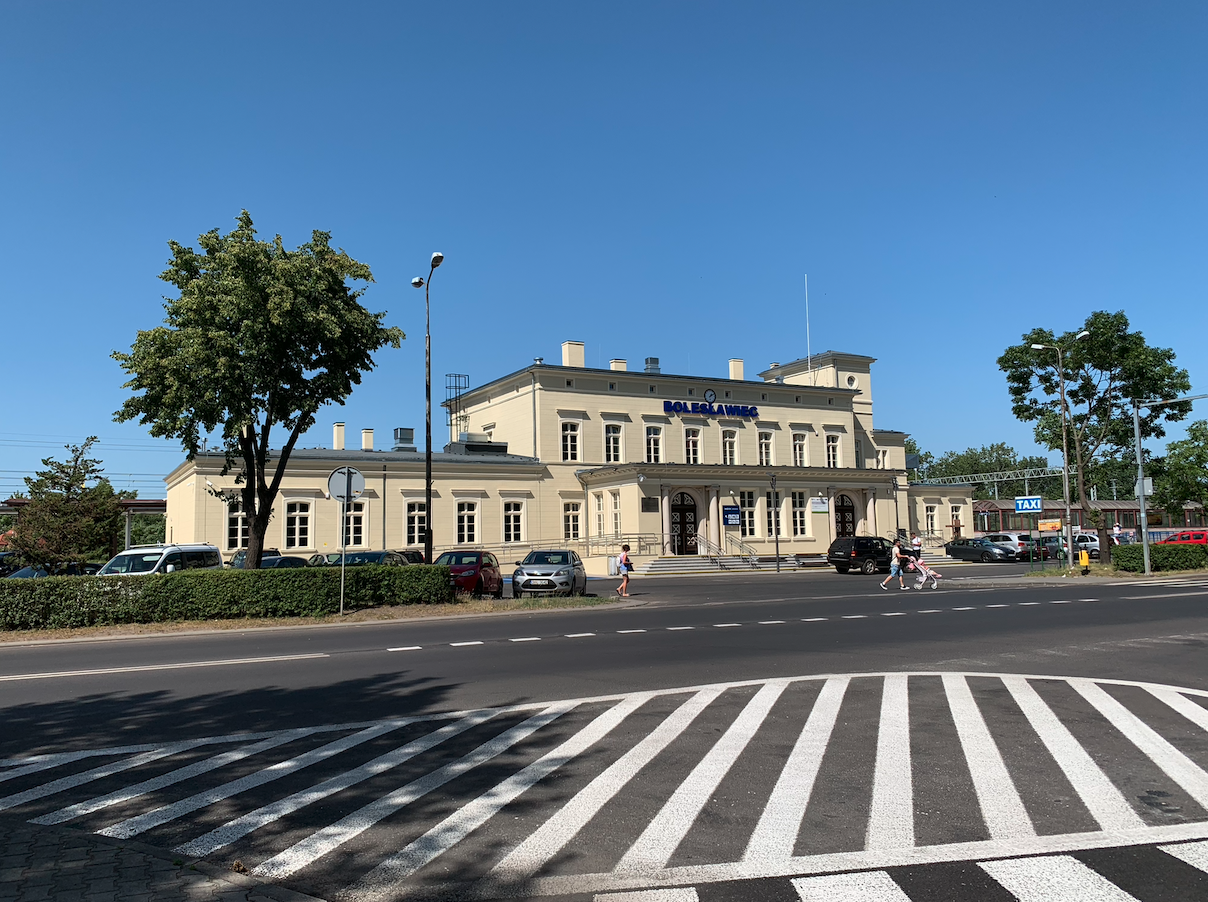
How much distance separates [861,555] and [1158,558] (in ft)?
40.0

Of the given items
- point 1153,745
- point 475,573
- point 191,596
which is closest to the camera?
point 1153,745

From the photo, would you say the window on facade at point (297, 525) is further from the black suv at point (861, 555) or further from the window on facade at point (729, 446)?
the black suv at point (861, 555)

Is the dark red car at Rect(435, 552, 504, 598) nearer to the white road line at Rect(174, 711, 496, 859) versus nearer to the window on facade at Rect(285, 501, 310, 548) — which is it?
the window on facade at Rect(285, 501, 310, 548)

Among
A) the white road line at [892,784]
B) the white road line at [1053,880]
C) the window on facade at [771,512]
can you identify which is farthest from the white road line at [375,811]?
the window on facade at [771,512]

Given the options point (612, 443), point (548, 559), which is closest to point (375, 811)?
point (548, 559)

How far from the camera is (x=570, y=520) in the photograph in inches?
1970

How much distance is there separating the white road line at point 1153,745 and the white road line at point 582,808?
145 inches

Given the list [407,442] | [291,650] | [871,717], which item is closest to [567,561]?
[291,650]

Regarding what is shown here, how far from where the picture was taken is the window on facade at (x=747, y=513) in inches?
1994

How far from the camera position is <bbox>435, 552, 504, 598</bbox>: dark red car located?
1040 inches

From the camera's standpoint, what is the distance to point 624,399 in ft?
171

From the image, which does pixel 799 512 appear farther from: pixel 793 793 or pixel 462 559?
pixel 793 793

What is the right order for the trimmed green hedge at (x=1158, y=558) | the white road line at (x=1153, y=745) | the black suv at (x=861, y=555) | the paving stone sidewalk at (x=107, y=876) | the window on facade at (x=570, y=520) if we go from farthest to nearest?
the window on facade at (x=570, y=520), the black suv at (x=861, y=555), the trimmed green hedge at (x=1158, y=558), the white road line at (x=1153, y=745), the paving stone sidewalk at (x=107, y=876)

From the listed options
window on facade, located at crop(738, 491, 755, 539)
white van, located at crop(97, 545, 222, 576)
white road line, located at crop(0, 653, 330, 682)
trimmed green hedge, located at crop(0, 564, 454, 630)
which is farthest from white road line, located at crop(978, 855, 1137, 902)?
window on facade, located at crop(738, 491, 755, 539)
